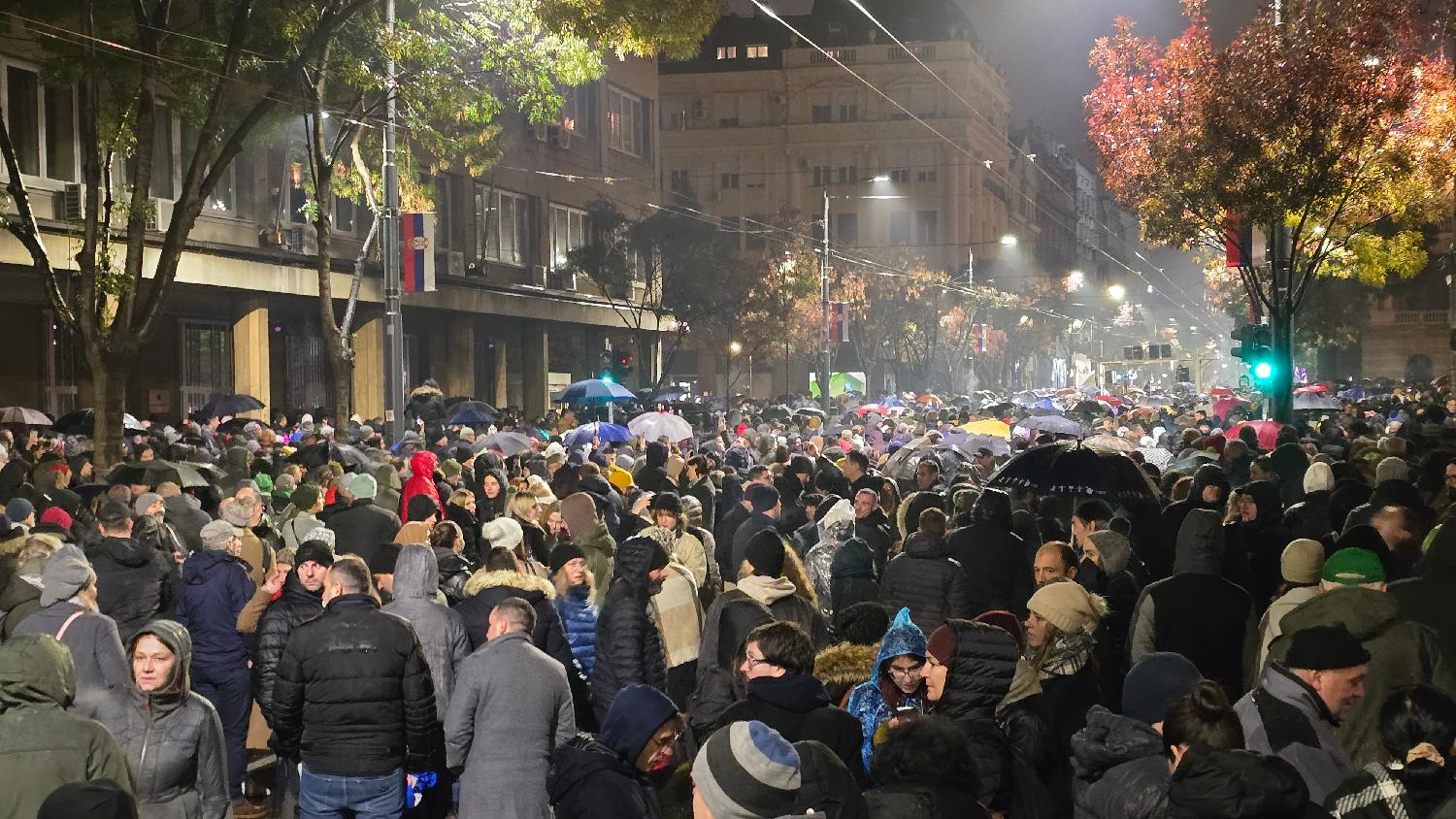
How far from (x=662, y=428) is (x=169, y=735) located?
17.7 m

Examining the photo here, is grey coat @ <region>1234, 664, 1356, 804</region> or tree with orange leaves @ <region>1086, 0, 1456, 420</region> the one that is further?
tree with orange leaves @ <region>1086, 0, 1456, 420</region>

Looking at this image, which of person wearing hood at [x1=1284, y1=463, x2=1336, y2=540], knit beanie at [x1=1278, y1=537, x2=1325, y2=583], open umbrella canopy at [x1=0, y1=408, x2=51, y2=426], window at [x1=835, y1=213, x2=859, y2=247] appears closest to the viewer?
knit beanie at [x1=1278, y1=537, x2=1325, y2=583]

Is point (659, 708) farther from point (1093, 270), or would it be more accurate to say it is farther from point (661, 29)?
point (1093, 270)

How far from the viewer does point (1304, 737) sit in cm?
555

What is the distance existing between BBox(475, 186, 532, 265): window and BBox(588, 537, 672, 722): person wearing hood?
36434 mm

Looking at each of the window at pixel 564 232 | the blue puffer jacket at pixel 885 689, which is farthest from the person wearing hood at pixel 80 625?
the window at pixel 564 232

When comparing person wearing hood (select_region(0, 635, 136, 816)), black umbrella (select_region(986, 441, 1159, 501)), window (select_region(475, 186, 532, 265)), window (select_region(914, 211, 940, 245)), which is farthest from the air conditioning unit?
window (select_region(914, 211, 940, 245))

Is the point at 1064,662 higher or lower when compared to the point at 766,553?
lower

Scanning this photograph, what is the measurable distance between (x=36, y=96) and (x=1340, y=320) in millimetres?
44815

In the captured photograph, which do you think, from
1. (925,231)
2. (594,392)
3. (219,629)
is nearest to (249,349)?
(594,392)

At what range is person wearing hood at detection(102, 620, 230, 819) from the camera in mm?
6129

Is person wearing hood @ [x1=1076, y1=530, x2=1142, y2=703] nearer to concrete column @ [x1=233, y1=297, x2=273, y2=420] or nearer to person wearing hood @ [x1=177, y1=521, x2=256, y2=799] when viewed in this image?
person wearing hood @ [x1=177, y1=521, x2=256, y2=799]

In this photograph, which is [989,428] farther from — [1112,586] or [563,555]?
[563,555]

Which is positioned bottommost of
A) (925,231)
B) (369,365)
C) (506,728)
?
(506,728)
